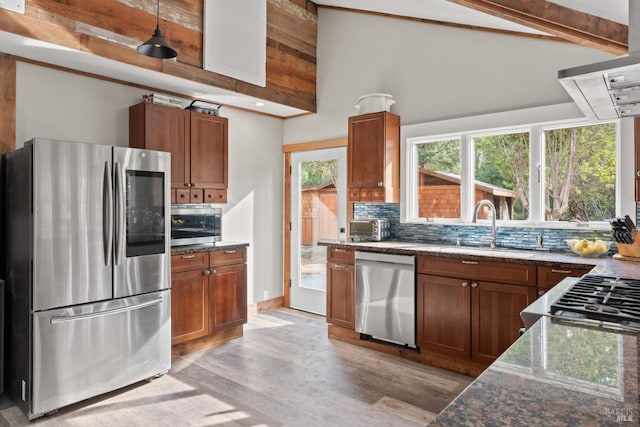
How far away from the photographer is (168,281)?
11.1ft

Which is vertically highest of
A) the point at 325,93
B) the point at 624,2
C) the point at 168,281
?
the point at 325,93

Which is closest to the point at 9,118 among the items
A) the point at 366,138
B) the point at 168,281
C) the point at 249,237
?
the point at 168,281

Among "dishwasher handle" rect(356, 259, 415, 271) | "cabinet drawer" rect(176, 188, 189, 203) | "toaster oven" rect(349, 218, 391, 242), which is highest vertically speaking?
"cabinet drawer" rect(176, 188, 189, 203)

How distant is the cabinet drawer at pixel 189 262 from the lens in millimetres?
3701

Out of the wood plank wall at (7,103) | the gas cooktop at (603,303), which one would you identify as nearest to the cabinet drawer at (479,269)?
the gas cooktop at (603,303)

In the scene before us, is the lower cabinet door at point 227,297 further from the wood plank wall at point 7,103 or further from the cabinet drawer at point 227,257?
the wood plank wall at point 7,103

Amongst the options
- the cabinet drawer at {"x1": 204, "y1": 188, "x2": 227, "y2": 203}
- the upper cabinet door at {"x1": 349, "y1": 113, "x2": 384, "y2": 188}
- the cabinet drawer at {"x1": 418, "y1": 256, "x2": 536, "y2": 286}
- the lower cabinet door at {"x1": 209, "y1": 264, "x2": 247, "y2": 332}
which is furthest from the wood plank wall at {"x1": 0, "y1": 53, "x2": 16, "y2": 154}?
the cabinet drawer at {"x1": 418, "y1": 256, "x2": 536, "y2": 286}

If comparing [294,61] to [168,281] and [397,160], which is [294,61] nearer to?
[397,160]

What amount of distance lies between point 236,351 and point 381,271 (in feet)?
5.06

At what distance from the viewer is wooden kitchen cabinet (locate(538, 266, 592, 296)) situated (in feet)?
9.52

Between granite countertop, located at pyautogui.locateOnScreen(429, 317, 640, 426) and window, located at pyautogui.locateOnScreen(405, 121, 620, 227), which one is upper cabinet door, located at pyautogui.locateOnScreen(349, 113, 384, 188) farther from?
granite countertop, located at pyautogui.locateOnScreen(429, 317, 640, 426)

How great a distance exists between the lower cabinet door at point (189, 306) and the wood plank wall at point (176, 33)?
1844 mm

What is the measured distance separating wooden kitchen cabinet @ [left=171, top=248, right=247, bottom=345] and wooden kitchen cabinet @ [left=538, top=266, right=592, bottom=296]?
2.69 metres

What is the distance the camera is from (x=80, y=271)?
9.30 ft
